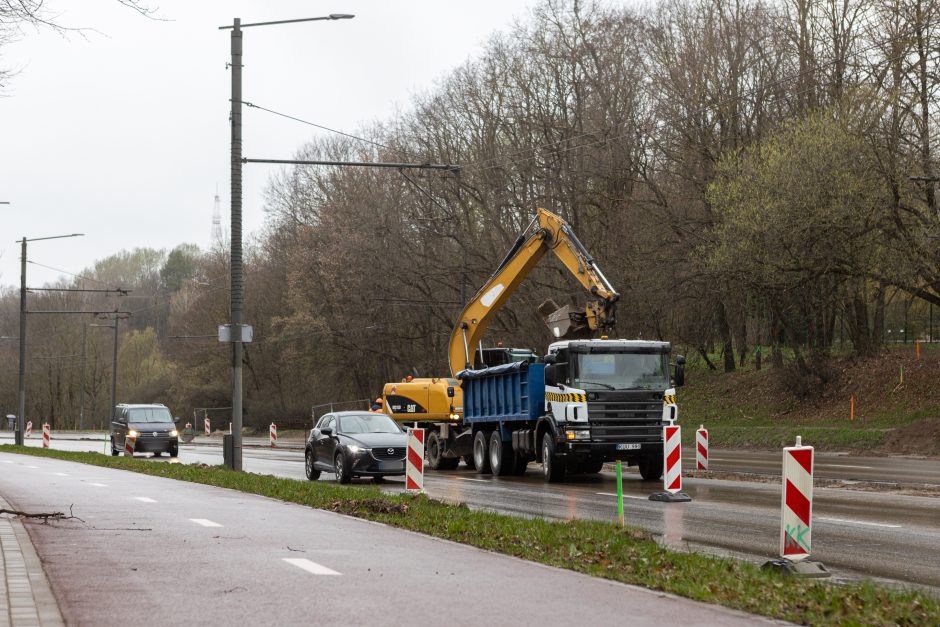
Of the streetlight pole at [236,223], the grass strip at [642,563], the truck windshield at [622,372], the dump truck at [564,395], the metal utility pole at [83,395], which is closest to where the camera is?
the grass strip at [642,563]

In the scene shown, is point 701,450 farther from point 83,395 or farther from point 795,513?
point 83,395

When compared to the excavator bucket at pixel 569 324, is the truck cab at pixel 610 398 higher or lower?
lower

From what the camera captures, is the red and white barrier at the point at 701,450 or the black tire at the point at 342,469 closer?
the black tire at the point at 342,469

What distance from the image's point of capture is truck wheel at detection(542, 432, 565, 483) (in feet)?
78.6

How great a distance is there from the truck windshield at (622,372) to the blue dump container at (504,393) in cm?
159

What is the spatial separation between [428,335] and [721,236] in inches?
1013

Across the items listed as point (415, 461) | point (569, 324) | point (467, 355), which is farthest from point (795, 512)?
point (467, 355)

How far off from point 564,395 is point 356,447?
14.5 feet

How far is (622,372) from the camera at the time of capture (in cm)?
2392

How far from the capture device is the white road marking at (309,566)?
10336mm

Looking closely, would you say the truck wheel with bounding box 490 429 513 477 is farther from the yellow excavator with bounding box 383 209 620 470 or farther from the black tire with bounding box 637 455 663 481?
the black tire with bounding box 637 455 663 481

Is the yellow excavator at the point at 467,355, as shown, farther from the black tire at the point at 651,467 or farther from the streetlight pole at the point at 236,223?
the streetlight pole at the point at 236,223

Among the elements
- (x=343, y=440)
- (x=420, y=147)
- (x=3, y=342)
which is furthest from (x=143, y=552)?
(x=3, y=342)

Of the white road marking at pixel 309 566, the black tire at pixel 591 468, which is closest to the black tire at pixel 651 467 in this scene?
the black tire at pixel 591 468
